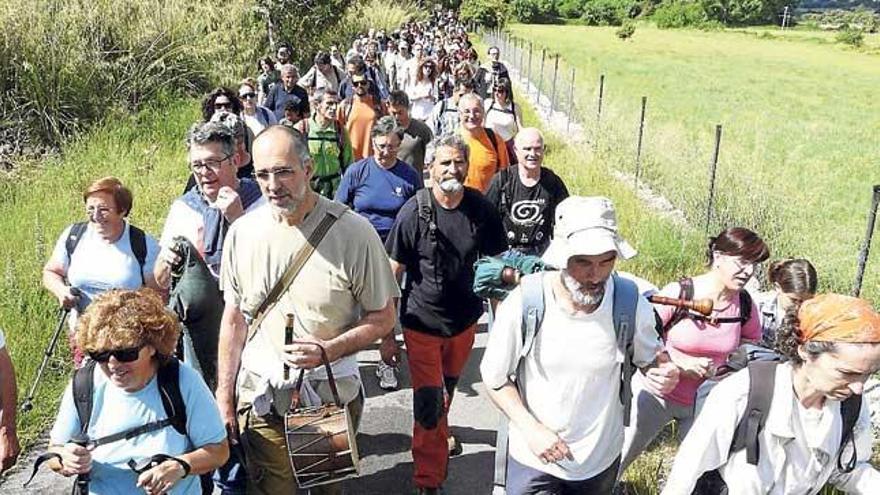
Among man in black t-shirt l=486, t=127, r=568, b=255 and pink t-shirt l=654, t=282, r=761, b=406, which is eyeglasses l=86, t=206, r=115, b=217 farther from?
pink t-shirt l=654, t=282, r=761, b=406

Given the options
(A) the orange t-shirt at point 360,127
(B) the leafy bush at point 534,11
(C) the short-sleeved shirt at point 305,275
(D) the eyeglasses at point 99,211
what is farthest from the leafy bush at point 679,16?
(C) the short-sleeved shirt at point 305,275

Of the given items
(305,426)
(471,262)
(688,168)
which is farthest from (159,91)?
(305,426)

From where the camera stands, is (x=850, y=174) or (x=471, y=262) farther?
(x=850, y=174)

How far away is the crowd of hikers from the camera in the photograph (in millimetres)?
2293

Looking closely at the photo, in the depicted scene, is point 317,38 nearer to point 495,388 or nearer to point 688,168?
point 688,168

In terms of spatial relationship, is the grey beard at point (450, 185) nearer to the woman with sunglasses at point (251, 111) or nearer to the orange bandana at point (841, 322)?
the orange bandana at point (841, 322)

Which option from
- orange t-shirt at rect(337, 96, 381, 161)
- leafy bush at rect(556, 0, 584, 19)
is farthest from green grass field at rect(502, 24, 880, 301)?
leafy bush at rect(556, 0, 584, 19)

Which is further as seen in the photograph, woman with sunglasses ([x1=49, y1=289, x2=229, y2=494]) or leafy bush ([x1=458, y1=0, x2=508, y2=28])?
leafy bush ([x1=458, y1=0, x2=508, y2=28])

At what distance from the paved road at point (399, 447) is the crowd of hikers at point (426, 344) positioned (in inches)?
13.8

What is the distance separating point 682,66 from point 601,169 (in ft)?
104

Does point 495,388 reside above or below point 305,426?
above

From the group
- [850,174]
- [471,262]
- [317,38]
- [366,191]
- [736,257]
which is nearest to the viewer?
[736,257]

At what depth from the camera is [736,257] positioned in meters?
3.20

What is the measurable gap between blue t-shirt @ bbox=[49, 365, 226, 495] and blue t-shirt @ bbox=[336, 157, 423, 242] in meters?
2.44
